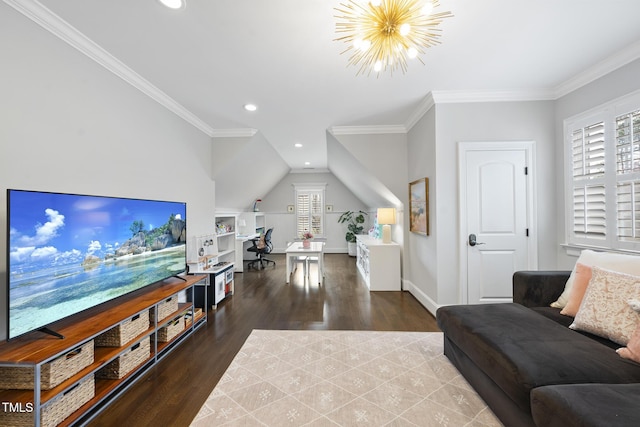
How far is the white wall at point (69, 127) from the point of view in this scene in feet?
4.99

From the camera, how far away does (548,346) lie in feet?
4.67

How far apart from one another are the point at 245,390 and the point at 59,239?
5.05ft

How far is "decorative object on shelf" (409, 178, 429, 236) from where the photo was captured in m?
3.21

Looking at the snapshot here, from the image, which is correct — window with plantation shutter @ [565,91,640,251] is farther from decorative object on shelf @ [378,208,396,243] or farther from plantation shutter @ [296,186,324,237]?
plantation shutter @ [296,186,324,237]

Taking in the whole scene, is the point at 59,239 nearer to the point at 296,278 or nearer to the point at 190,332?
the point at 190,332

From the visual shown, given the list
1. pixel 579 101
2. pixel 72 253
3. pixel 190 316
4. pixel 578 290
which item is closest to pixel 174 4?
pixel 72 253

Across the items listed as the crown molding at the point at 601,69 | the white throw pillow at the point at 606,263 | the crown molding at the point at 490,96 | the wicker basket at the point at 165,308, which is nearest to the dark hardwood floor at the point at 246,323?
the wicker basket at the point at 165,308

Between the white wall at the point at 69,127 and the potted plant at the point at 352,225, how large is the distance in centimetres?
512

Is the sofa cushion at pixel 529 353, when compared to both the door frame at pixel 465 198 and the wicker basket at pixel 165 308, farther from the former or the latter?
the wicker basket at pixel 165 308

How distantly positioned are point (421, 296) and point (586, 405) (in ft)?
8.31

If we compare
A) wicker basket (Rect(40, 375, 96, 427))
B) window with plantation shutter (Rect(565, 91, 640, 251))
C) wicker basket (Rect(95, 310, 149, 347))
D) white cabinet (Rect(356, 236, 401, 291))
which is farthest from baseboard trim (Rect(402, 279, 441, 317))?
wicker basket (Rect(40, 375, 96, 427))

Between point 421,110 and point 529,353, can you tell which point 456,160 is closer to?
point 421,110

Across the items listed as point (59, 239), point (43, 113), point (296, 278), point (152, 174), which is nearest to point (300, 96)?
point (152, 174)

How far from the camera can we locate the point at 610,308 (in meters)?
1.54
